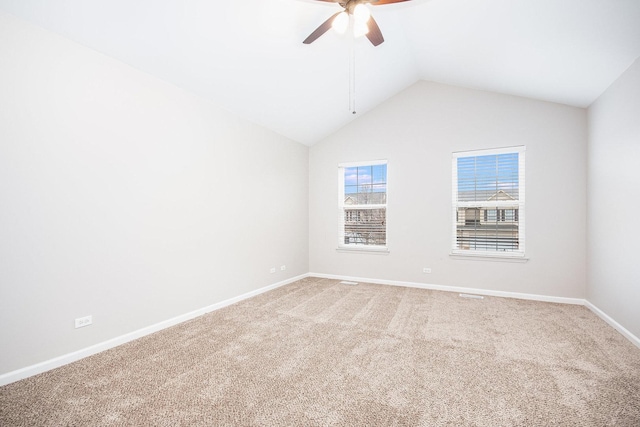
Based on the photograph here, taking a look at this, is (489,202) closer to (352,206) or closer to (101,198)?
(352,206)

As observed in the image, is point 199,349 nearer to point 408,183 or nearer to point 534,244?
point 408,183

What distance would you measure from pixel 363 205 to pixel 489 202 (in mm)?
2014

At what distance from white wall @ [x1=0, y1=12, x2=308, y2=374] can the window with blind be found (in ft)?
11.1

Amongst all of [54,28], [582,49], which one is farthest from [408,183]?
[54,28]

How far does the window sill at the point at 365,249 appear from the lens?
5045 mm

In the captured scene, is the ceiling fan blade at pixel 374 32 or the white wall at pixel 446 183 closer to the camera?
the ceiling fan blade at pixel 374 32

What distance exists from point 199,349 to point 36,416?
1050 millimetres

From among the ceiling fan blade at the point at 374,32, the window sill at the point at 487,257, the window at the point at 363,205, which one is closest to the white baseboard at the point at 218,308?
the window sill at the point at 487,257

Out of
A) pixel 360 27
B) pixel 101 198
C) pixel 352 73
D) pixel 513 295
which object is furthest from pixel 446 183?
pixel 101 198

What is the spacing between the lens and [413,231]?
480cm

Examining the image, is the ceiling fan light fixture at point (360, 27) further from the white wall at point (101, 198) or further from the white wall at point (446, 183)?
the white wall at point (446, 183)

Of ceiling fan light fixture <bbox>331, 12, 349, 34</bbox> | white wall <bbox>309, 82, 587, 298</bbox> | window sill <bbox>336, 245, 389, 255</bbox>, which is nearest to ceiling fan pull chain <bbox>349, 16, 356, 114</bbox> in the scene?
white wall <bbox>309, 82, 587, 298</bbox>

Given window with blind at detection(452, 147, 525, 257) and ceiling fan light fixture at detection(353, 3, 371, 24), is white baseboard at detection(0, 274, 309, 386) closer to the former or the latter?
ceiling fan light fixture at detection(353, 3, 371, 24)

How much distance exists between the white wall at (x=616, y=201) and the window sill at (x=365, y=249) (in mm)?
2697
